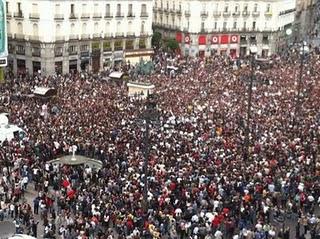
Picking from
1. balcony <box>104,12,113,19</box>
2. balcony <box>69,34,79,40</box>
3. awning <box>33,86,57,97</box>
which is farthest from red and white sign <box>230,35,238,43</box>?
awning <box>33,86,57,97</box>

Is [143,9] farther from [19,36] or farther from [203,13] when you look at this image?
[19,36]

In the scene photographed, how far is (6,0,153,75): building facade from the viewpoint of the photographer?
63531mm

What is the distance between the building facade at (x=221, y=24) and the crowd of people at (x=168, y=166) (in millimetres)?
30423

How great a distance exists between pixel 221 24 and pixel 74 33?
76.3 ft

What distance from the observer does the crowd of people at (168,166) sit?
24.9 meters

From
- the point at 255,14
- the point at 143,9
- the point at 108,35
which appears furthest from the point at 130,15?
the point at 255,14

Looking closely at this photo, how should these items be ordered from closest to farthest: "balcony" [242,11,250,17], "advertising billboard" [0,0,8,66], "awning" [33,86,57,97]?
"advertising billboard" [0,0,8,66] → "awning" [33,86,57,97] → "balcony" [242,11,250,17]

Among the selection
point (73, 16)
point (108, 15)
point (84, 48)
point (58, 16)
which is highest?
point (58, 16)

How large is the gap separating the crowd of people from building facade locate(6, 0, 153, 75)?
44.2 feet

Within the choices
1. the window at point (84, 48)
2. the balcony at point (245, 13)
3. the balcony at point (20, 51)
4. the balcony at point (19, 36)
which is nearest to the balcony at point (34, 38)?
the balcony at point (19, 36)

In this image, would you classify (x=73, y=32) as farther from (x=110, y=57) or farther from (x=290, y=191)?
(x=290, y=191)

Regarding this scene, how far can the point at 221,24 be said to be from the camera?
82.6 m

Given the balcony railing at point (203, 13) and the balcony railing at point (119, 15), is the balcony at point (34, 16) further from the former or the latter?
the balcony railing at point (203, 13)

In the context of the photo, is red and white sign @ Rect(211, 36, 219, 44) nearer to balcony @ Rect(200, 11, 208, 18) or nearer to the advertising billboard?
balcony @ Rect(200, 11, 208, 18)
